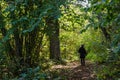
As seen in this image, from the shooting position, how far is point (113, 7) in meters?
5.73

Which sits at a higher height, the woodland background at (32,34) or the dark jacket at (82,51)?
the woodland background at (32,34)

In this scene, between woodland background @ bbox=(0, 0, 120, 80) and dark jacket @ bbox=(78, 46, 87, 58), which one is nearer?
woodland background @ bbox=(0, 0, 120, 80)

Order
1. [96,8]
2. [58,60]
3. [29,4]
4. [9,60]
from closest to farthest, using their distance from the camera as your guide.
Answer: [96,8], [29,4], [9,60], [58,60]

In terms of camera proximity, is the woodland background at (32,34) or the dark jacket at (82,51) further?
the dark jacket at (82,51)

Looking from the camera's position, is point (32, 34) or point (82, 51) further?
point (82, 51)

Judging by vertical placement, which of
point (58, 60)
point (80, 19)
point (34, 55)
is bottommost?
point (58, 60)

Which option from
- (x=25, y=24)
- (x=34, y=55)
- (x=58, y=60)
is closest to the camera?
(x=25, y=24)

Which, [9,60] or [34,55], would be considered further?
[34,55]

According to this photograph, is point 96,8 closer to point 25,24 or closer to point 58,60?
point 25,24

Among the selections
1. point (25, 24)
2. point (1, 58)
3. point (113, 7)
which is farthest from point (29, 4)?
point (113, 7)

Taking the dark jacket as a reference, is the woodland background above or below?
above

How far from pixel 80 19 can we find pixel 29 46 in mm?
2981

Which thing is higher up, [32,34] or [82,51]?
[32,34]

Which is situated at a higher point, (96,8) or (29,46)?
(96,8)
